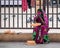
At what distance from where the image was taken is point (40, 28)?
10.5 m

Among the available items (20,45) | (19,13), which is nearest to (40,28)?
(20,45)

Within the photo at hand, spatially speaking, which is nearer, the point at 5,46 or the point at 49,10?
the point at 5,46

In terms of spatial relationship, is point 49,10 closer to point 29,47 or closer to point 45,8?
point 45,8

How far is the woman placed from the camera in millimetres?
10414

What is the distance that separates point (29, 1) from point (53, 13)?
39.3 inches

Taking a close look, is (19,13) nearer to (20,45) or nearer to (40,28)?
(40,28)

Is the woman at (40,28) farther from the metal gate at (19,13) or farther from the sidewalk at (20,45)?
the metal gate at (19,13)

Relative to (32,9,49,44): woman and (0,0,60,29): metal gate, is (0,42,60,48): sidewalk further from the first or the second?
(0,0,60,29): metal gate

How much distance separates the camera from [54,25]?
36.2 feet

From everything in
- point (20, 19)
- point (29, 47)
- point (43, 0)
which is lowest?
point (29, 47)

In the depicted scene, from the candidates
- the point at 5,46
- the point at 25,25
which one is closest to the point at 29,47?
the point at 5,46

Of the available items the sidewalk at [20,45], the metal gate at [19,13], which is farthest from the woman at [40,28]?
the metal gate at [19,13]

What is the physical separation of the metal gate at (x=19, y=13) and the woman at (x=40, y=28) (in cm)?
55

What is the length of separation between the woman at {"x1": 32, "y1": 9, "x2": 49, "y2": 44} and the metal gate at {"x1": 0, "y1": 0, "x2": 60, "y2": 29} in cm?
55
